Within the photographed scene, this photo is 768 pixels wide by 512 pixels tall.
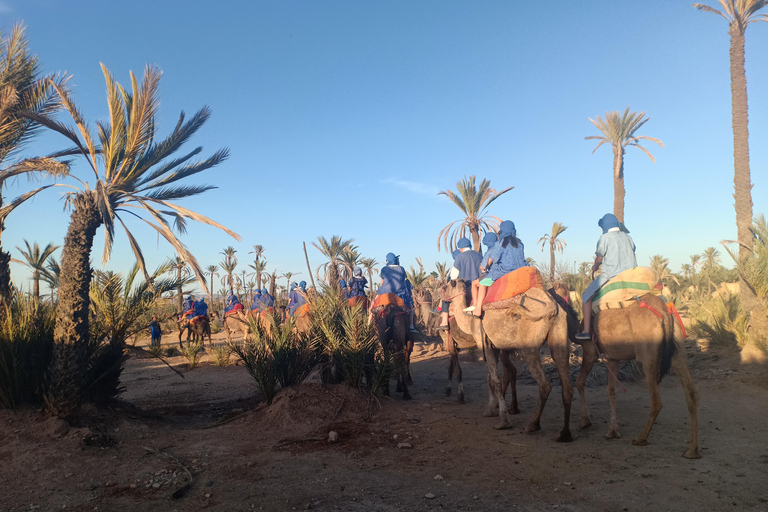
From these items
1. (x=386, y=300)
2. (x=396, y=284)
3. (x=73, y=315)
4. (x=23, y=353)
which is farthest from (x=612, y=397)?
(x=23, y=353)

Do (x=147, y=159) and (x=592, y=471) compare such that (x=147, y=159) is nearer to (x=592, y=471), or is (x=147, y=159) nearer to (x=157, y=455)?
(x=157, y=455)

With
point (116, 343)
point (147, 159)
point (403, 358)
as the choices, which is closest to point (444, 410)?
point (403, 358)

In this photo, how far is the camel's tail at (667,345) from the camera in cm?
471

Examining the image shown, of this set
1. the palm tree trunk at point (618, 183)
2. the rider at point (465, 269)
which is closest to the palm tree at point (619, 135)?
the palm tree trunk at point (618, 183)

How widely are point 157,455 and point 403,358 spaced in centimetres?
437

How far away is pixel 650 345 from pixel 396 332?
172 inches

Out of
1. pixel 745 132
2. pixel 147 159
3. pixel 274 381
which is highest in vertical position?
pixel 745 132

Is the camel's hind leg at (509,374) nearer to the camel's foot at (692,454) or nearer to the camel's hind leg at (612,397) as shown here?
the camel's hind leg at (612,397)

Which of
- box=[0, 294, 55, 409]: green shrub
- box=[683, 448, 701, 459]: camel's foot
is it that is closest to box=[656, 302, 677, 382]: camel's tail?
box=[683, 448, 701, 459]: camel's foot

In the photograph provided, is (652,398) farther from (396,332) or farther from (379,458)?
(396,332)

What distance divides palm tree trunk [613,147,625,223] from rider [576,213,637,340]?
13991mm

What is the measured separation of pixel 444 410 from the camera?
694 cm

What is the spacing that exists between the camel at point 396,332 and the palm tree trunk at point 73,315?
14.4 ft

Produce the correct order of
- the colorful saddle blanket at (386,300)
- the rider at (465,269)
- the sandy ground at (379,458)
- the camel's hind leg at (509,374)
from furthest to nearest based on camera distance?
the colorful saddle blanket at (386,300) → the rider at (465,269) → the camel's hind leg at (509,374) → the sandy ground at (379,458)
